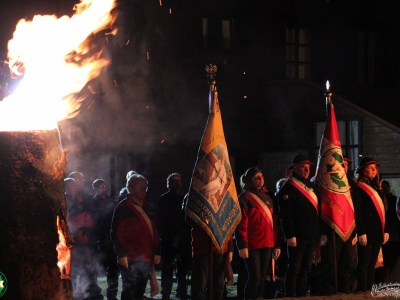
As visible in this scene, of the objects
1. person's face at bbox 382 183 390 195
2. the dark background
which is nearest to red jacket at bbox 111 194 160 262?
person's face at bbox 382 183 390 195

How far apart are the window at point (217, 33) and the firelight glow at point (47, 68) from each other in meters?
10.6

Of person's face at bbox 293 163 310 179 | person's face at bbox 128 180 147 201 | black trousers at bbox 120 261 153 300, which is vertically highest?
person's face at bbox 293 163 310 179

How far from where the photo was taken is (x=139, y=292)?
8188 mm

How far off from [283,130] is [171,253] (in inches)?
346

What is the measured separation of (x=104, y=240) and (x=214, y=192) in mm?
2244

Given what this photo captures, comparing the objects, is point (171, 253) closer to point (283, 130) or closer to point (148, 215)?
point (148, 215)

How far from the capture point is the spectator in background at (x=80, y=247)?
9156mm

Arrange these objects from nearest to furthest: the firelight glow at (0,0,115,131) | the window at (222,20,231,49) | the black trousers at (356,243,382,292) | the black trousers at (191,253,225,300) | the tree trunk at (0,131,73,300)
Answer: the tree trunk at (0,131,73,300) → the firelight glow at (0,0,115,131) → the black trousers at (191,253,225,300) → the black trousers at (356,243,382,292) → the window at (222,20,231,49)

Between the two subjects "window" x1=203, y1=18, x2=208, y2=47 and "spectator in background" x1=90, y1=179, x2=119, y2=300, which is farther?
"window" x1=203, y1=18, x2=208, y2=47

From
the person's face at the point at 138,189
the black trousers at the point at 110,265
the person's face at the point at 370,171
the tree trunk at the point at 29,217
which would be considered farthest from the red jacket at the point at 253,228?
the tree trunk at the point at 29,217

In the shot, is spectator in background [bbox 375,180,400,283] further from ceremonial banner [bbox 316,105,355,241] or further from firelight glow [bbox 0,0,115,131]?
firelight glow [bbox 0,0,115,131]

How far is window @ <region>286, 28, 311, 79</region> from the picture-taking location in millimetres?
19734

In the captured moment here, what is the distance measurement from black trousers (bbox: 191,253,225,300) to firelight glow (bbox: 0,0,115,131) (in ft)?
8.75

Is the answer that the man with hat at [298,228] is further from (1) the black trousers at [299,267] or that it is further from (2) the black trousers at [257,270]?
(2) the black trousers at [257,270]
